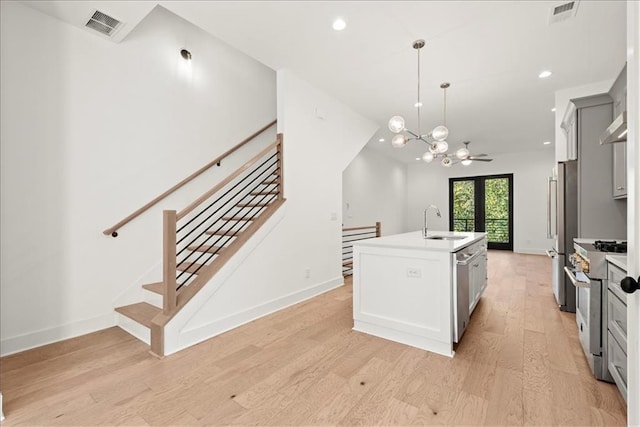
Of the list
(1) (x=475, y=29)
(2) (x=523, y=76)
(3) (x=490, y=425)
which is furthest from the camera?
(2) (x=523, y=76)

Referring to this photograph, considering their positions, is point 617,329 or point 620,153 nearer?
point 617,329

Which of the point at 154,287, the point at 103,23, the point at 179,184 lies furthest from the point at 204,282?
the point at 103,23

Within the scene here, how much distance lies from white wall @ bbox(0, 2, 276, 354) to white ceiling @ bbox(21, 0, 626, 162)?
55 centimetres

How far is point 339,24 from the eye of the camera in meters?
2.70

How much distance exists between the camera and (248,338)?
2.65 metres

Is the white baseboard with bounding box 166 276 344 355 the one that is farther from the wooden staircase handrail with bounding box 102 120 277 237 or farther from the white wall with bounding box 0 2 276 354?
the wooden staircase handrail with bounding box 102 120 277 237

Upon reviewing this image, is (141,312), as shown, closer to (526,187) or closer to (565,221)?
(565,221)

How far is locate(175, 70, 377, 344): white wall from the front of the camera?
2.98 meters

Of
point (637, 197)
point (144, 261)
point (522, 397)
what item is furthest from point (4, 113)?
point (522, 397)

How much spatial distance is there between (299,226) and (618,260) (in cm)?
293

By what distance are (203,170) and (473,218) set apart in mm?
8015

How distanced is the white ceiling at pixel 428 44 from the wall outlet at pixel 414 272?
226cm

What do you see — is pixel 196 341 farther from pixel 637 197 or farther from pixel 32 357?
pixel 637 197

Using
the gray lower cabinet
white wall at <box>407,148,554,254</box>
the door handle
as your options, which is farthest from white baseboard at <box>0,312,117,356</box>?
white wall at <box>407,148,554,254</box>
